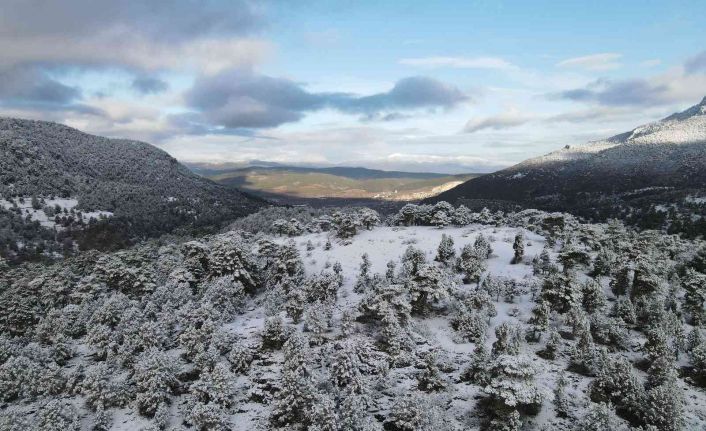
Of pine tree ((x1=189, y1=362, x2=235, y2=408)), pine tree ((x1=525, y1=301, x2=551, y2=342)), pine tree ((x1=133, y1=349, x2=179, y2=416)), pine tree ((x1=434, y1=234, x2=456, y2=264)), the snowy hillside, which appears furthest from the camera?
pine tree ((x1=434, y1=234, x2=456, y2=264))

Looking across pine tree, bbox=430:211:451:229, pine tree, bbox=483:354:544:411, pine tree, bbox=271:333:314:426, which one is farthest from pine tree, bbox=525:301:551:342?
pine tree, bbox=430:211:451:229

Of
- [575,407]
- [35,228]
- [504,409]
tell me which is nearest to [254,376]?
[504,409]

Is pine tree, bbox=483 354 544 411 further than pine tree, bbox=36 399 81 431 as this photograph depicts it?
No

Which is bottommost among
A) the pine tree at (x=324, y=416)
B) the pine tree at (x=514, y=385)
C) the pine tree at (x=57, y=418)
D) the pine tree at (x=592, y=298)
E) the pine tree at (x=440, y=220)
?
the pine tree at (x=57, y=418)

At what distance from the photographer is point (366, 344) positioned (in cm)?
2797

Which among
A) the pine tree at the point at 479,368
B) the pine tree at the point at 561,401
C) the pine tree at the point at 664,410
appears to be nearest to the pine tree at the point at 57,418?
the pine tree at the point at 479,368

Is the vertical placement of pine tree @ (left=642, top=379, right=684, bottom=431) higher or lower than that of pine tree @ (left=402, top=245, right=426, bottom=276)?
lower

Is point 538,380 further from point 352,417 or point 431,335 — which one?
point 352,417

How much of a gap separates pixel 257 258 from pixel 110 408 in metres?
25.8

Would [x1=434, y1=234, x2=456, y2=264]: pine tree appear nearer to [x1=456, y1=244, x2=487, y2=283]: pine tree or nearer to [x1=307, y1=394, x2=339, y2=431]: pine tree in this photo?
[x1=456, y1=244, x2=487, y2=283]: pine tree

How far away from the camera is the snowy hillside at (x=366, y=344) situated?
21938mm

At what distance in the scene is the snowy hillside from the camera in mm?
21938

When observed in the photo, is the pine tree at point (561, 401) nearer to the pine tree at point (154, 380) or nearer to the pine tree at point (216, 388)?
the pine tree at point (216, 388)

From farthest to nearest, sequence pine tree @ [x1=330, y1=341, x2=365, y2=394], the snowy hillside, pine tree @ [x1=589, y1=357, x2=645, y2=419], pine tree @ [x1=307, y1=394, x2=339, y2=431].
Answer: pine tree @ [x1=330, y1=341, x2=365, y2=394] → the snowy hillside → pine tree @ [x1=589, y1=357, x2=645, y2=419] → pine tree @ [x1=307, y1=394, x2=339, y2=431]
